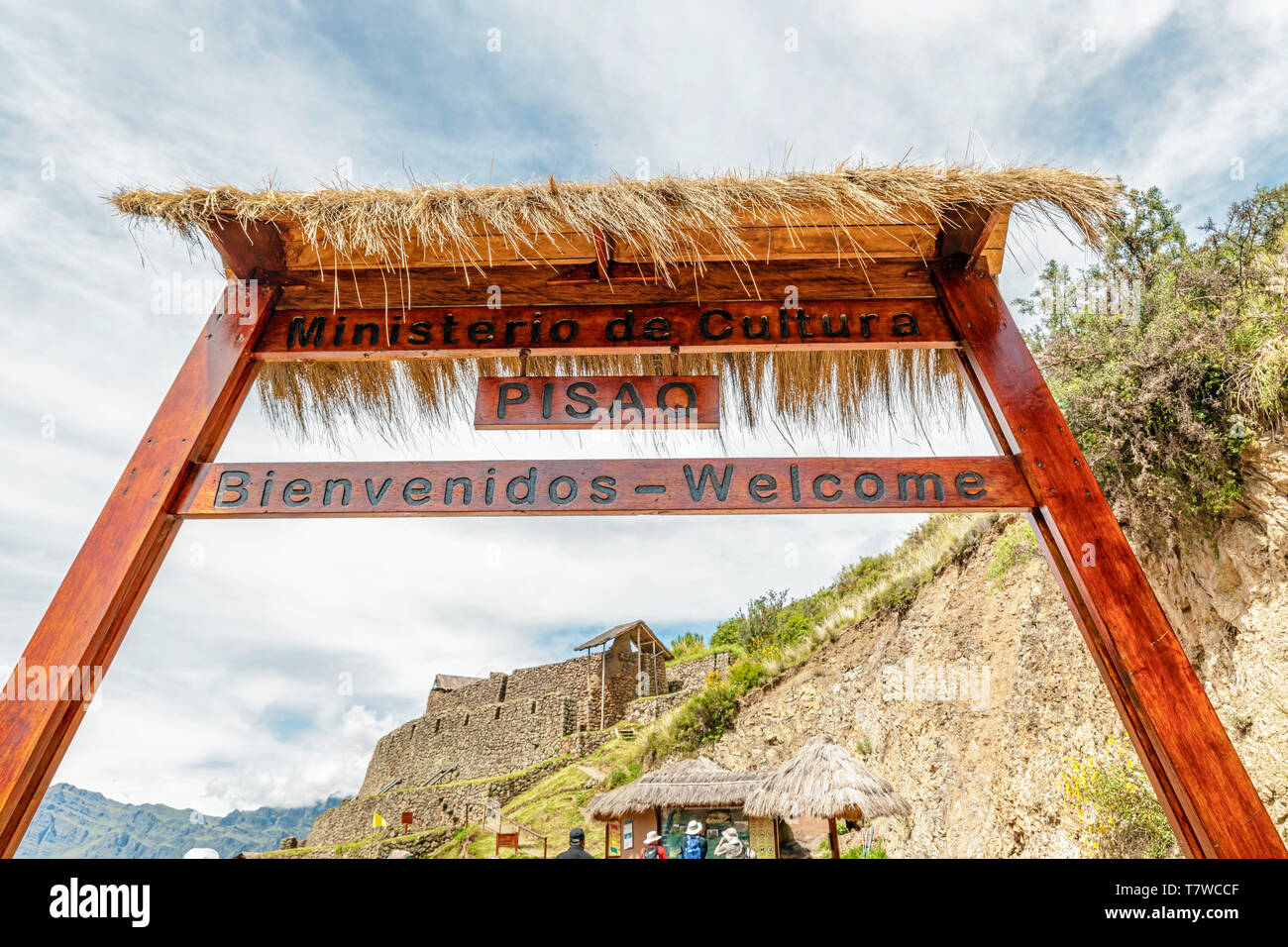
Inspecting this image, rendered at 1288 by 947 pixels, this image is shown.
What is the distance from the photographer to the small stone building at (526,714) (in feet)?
82.4

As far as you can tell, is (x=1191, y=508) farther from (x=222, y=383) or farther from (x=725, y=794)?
(x=725, y=794)

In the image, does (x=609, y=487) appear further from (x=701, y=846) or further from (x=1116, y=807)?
(x=701, y=846)

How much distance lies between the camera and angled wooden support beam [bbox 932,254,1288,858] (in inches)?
76.0

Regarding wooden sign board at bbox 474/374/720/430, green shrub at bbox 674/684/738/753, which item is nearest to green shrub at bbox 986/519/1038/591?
green shrub at bbox 674/684/738/753

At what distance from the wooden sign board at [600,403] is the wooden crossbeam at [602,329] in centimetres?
20

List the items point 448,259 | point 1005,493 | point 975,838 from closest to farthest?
point 1005,493, point 448,259, point 975,838

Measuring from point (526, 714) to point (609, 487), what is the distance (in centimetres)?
2566

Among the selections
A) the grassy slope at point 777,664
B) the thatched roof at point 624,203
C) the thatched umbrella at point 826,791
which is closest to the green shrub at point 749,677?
the grassy slope at point 777,664

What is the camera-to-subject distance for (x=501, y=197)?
2.74 meters

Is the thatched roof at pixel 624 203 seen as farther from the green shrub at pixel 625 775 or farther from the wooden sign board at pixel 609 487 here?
the green shrub at pixel 625 775

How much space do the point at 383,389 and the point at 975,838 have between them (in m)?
9.61
